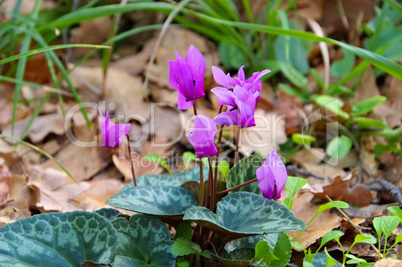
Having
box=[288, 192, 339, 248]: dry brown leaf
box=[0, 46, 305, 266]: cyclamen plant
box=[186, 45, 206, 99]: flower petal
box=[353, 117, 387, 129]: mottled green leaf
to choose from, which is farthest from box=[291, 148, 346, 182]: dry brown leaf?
box=[186, 45, 206, 99]: flower petal

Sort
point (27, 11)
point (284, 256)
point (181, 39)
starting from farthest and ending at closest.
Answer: point (27, 11), point (181, 39), point (284, 256)

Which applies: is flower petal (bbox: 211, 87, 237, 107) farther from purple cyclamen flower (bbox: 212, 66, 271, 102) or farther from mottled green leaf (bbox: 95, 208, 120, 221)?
mottled green leaf (bbox: 95, 208, 120, 221)

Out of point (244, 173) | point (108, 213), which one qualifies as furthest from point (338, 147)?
point (108, 213)

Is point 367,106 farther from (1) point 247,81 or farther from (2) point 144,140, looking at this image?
(1) point 247,81

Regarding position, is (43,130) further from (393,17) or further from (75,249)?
(393,17)

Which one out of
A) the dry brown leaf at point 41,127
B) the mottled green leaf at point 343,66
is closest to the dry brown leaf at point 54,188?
the dry brown leaf at point 41,127

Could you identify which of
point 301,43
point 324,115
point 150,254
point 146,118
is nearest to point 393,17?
point 301,43
